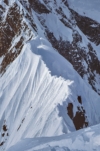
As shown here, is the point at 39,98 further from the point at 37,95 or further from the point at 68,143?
the point at 68,143

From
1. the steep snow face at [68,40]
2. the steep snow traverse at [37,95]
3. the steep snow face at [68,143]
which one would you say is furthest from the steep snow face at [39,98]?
the steep snow face at [68,40]

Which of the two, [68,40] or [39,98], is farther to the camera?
[68,40]

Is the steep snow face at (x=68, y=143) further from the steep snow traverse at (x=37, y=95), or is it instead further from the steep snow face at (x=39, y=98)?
the steep snow face at (x=39, y=98)

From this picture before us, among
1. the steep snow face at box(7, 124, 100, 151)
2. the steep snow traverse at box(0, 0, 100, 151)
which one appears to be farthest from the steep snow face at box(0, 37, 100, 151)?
the steep snow face at box(7, 124, 100, 151)

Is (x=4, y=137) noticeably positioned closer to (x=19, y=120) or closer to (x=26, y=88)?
(x=19, y=120)

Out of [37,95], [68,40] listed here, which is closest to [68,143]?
[37,95]

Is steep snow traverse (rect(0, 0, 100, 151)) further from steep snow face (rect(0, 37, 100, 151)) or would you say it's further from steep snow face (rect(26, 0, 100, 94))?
steep snow face (rect(26, 0, 100, 94))
